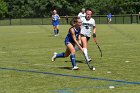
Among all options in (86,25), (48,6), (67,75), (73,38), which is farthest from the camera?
(48,6)

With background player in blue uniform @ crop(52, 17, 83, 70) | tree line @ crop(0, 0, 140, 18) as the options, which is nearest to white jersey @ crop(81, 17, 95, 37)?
background player in blue uniform @ crop(52, 17, 83, 70)

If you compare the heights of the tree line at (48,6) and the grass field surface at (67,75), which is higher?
the grass field surface at (67,75)

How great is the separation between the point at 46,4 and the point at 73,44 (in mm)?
83741

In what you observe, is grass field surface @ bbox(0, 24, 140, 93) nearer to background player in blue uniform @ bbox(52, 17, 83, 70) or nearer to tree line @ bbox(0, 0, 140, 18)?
background player in blue uniform @ bbox(52, 17, 83, 70)

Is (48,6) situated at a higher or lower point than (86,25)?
lower

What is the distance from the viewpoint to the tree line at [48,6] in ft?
295

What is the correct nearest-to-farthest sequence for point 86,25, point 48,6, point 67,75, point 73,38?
point 67,75
point 73,38
point 86,25
point 48,6

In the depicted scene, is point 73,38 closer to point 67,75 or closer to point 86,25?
point 67,75

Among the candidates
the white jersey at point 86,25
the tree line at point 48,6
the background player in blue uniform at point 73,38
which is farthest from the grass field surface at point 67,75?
the tree line at point 48,6

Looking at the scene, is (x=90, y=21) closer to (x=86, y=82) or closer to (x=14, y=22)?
(x=86, y=82)

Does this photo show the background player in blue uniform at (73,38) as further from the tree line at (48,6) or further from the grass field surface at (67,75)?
the tree line at (48,6)

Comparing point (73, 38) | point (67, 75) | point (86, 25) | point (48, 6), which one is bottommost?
point (48, 6)

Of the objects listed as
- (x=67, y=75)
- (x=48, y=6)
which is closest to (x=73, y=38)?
(x=67, y=75)

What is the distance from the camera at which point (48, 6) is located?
322ft
